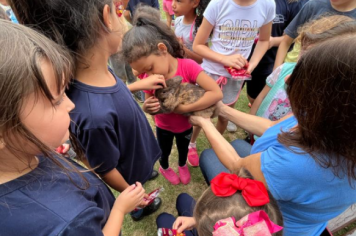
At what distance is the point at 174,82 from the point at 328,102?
3.43 ft

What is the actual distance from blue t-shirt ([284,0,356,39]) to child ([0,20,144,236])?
87.9 inches

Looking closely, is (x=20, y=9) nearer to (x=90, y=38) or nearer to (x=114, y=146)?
(x=90, y=38)

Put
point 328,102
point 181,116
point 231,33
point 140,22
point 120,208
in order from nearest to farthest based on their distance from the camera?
point 328,102
point 120,208
point 140,22
point 181,116
point 231,33

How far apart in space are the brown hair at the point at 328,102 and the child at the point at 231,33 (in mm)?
1249

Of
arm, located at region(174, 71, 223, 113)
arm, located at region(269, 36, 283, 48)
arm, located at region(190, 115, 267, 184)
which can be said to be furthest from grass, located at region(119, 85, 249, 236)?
arm, located at region(269, 36, 283, 48)

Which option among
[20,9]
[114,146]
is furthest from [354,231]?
[20,9]

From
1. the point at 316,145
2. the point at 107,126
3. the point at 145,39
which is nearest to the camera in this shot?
the point at 316,145

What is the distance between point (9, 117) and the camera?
0.59 meters

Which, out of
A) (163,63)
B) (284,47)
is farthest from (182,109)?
(284,47)

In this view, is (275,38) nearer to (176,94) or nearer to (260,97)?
(260,97)

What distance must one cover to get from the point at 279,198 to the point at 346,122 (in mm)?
472

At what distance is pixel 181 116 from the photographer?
1937mm

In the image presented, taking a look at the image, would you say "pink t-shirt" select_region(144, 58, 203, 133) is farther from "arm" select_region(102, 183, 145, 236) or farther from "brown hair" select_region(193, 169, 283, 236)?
"brown hair" select_region(193, 169, 283, 236)

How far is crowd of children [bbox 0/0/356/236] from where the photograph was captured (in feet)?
2.10
